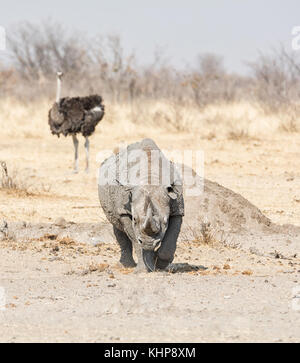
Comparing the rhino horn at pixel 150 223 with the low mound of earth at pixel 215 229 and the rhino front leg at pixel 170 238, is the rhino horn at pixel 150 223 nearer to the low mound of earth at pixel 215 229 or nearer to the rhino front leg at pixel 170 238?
the rhino front leg at pixel 170 238

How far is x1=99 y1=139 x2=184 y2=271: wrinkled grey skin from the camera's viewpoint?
6906 mm

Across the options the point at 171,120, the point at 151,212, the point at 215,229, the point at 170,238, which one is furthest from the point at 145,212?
the point at 171,120

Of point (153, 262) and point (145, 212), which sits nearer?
point (145, 212)

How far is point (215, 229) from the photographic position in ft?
35.6

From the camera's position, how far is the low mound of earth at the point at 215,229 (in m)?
10.2

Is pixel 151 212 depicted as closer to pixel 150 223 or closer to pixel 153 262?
pixel 150 223

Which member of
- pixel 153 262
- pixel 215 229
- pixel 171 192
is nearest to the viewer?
pixel 171 192

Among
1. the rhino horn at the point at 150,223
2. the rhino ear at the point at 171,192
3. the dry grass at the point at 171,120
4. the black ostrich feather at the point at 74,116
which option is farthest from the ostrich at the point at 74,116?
the rhino horn at the point at 150,223

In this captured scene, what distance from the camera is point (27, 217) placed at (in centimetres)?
1235

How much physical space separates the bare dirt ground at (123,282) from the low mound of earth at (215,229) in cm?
4

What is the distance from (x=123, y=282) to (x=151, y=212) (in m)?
0.98

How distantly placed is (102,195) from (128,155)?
2.04ft

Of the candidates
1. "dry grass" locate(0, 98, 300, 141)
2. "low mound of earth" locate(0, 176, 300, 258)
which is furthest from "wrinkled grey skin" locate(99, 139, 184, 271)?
"dry grass" locate(0, 98, 300, 141)
